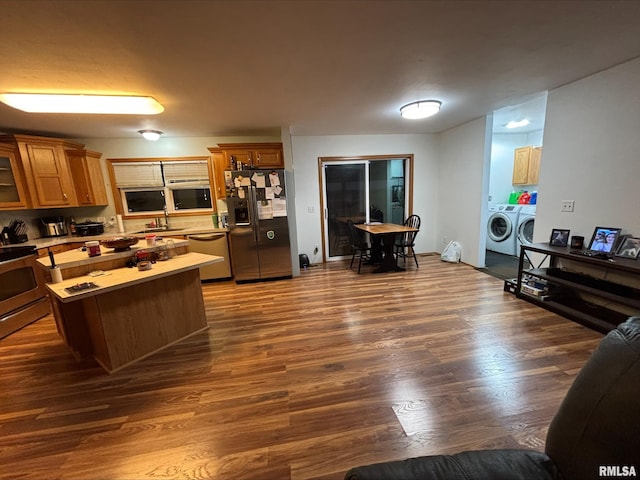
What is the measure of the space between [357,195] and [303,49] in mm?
3499

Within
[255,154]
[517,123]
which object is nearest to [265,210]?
[255,154]

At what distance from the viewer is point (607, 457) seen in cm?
75

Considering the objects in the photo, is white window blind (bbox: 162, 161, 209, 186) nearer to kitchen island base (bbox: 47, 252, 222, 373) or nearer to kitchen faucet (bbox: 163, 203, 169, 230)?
kitchen faucet (bbox: 163, 203, 169, 230)

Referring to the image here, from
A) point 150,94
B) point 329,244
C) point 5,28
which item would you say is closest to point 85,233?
point 150,94

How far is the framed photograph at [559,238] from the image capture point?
291 centimetres

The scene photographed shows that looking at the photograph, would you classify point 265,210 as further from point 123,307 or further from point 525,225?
point 525,225

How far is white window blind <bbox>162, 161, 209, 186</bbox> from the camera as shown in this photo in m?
4.52

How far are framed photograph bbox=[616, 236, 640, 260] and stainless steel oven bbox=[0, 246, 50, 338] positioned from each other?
251 inches

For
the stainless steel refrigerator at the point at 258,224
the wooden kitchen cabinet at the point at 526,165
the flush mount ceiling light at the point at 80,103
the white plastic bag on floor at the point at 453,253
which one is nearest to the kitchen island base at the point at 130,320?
the stainless steel refrigerator at the point at 258,224

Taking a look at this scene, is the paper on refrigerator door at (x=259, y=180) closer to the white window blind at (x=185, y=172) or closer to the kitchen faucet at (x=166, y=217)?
the white window blind at (x=185, y=172)

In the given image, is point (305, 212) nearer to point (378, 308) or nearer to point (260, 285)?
point (260, 285)

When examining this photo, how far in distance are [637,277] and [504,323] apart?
4.03 ft

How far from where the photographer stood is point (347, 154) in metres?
4.97

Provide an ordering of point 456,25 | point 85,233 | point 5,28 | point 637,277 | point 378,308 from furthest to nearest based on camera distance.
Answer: point 85,233 → point 378,308 → point 637,277 → point 456,25 → point 5,28
